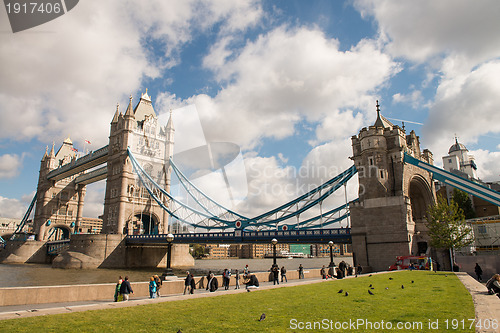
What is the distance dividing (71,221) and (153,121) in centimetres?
3631

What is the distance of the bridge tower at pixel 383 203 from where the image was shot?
1201 inches

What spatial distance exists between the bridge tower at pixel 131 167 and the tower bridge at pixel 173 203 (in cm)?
20

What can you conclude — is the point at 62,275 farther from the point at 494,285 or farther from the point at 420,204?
the point at 420,204

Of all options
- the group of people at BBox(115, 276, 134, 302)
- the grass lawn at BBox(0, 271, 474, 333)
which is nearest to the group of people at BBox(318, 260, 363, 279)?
the grass lawn at BBox(0, 271, 474, 333)

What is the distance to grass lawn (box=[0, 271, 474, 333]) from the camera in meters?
7.57

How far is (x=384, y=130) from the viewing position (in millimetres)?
34281

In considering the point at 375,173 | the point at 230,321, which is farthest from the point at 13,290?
the point at 375,173

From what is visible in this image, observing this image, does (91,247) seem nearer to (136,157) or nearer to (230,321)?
(136,157)

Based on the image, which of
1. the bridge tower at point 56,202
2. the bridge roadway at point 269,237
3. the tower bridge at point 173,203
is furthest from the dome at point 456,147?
the bridge tower at point 56,202

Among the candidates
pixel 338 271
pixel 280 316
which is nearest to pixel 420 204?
pixel 338 271

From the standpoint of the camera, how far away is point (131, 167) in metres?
64.8

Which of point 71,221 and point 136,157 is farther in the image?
point 71,221

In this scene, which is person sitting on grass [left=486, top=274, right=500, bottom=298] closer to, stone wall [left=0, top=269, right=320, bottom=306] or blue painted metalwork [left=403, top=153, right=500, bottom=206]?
stone wall [left=0, top=269, right=320, bottom=306]

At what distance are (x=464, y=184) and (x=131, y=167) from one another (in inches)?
2132
